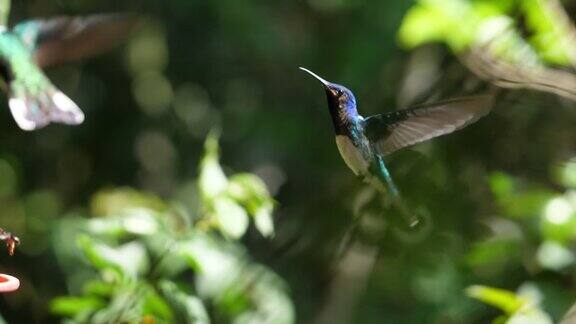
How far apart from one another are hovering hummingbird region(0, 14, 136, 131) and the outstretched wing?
55cm

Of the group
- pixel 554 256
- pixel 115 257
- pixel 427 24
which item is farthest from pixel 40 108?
pixel 554 256

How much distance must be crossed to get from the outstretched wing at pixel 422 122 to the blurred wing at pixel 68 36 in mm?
581

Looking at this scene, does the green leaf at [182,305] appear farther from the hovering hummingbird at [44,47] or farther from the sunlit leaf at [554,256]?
the sunlit leaf at [554,256]

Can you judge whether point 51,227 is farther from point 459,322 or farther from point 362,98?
point 459,322

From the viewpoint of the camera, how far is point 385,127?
1330mm

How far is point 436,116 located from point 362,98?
5.52 ft

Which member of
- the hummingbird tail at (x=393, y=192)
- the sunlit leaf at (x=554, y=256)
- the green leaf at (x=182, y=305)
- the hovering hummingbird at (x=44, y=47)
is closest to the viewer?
the hummingbird tail at (x=393, y=192)

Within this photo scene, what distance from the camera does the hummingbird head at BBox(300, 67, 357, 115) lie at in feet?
3.86

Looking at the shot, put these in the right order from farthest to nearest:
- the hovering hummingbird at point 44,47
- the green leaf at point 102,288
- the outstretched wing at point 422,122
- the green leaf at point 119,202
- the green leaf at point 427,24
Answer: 1. the green leaf at point 119,202
2. the green leaf at point 427,24
3. the green leaf at point 102,288
4. the hovering hummingbird at point 44,47
5. the outstretched wing at point 422,122

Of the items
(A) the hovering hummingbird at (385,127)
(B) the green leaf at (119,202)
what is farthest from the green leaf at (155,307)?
(B) the green leaf at (119,202)

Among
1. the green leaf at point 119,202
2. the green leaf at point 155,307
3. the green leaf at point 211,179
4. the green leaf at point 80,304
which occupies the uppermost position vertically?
the green leaf at point 211,179

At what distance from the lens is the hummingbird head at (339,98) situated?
1175 millimetres

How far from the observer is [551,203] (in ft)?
6.53

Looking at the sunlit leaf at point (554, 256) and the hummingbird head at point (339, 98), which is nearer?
the hummingbird head at point (339, 98)
